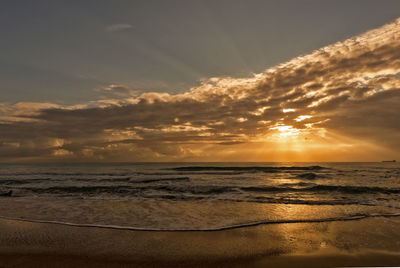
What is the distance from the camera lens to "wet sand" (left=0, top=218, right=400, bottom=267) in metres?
5.61

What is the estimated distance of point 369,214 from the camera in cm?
1067

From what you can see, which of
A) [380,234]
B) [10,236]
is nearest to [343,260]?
[380,234]

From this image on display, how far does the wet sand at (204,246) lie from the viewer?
5.61 m

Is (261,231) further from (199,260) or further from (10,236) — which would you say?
(10,236)

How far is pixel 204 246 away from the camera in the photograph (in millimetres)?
6633

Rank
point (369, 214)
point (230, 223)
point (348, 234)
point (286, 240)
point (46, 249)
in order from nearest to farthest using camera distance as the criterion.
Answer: point (46, 249) < point (286, 240) < point (348, 234) < point (230, 223) < point (369, 214)

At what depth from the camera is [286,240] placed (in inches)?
279

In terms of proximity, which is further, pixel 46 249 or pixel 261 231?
pixel 261 231

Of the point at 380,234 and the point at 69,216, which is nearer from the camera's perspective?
the point at 380,234

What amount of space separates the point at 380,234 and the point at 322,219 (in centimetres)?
217

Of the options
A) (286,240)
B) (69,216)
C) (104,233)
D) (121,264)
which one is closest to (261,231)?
(286,240)

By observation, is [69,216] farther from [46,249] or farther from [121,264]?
[121,264]

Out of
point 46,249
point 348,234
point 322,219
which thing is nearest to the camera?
point 46,249

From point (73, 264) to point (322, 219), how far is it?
9003 mm
